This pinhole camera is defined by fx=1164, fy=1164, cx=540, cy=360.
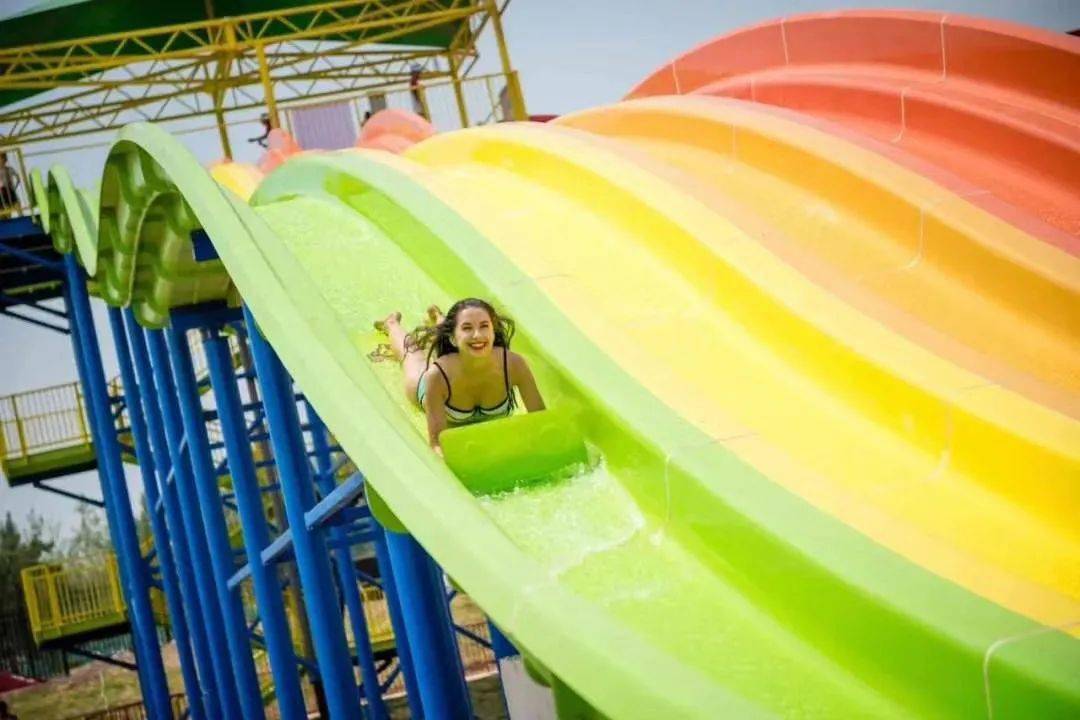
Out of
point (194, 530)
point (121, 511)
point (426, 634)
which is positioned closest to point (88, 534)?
point (121, 511)

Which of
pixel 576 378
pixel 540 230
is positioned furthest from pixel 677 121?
pixel 576 378

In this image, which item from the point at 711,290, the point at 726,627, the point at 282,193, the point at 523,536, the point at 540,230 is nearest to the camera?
the point at 726,627

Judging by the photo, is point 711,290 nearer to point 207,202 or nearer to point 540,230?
point 540,230

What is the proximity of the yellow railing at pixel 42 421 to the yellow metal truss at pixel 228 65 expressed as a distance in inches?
138

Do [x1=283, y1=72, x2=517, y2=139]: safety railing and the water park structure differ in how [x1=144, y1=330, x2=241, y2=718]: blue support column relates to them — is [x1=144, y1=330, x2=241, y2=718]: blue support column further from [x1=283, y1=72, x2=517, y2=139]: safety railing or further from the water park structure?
[x1=283, y1=72, x2=517, y2=139]: safety railing

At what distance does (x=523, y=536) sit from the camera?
8.69 feet

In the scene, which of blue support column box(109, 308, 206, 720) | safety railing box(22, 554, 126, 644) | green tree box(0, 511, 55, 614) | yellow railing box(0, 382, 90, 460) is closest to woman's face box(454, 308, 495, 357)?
blue support column box(109, 308, 206, 720)

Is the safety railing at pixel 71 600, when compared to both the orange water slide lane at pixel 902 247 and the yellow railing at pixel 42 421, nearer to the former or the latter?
the yellow railing at pixel 42 421

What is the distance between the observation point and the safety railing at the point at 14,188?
35.5 feet

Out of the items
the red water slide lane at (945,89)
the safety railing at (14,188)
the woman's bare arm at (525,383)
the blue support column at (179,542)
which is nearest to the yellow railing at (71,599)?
the safety railing at (14,188)

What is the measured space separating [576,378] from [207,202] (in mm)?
1507

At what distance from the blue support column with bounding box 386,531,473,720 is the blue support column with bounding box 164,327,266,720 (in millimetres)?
3409

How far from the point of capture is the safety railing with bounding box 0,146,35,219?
35.5 feet

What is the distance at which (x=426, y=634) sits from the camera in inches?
122
